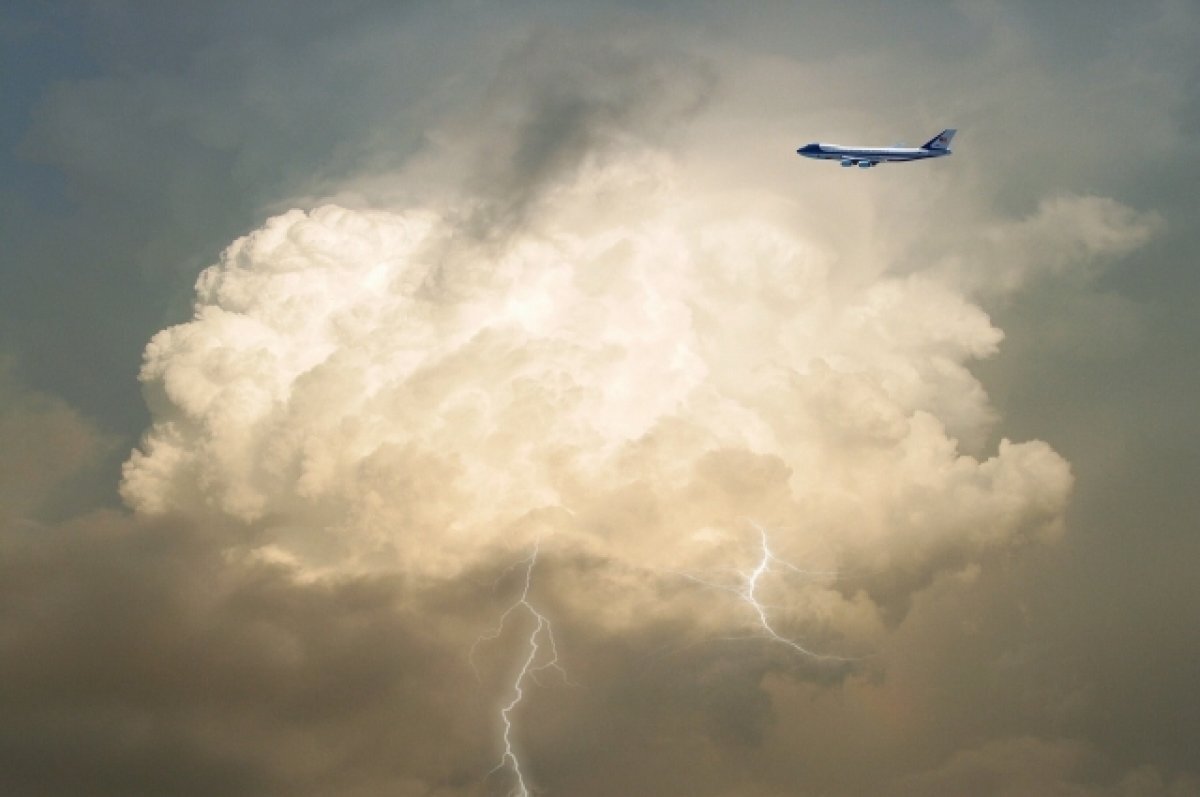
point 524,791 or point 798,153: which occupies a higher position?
point 798,153

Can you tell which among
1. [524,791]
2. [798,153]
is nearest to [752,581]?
[524,791]

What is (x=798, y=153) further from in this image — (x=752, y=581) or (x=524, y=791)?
(x=524, y=791)

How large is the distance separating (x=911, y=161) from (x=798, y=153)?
23.1 m

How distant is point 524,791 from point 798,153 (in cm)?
12876

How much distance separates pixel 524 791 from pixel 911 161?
456 ft

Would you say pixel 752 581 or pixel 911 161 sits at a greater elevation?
pixel 911 161

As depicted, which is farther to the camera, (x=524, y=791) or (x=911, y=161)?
(x=911, y=161)

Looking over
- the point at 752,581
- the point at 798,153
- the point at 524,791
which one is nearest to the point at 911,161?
the point at 798,153

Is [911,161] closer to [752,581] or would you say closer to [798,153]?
[798,153]

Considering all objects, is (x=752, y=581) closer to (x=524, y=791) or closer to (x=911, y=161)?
(x=524, y=791)

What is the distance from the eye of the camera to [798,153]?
630ft

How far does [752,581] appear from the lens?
147 m

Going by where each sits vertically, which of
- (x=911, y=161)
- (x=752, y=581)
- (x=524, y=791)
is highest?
(x=911, y=161)

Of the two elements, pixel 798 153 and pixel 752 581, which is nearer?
pixel 752 581
